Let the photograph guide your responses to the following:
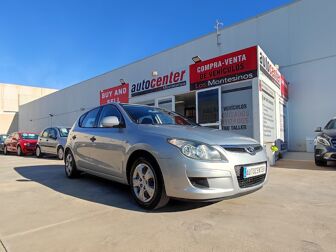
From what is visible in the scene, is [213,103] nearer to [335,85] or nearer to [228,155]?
[335,85]

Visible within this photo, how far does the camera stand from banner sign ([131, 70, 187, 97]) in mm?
10930

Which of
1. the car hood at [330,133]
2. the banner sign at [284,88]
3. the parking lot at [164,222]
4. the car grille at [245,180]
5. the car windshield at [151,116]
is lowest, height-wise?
the parking lot at [164,222]

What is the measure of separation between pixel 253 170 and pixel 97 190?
2.70 metres

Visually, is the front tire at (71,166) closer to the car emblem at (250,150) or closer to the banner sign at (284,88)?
the car emblem at (250,150)

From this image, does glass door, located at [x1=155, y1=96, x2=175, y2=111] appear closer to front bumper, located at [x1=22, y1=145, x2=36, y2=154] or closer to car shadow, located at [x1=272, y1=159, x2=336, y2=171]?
car shadow, located at [x1=272, y1=159, x2=336, y2=171]

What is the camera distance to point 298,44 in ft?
38.5

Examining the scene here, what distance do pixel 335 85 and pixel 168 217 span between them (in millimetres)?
10398

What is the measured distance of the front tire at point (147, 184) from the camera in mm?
3412

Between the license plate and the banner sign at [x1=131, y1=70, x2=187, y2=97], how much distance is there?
7.39 metres

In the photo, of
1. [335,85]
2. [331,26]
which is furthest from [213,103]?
[331,26]

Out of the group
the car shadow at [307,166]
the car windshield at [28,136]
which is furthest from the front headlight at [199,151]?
the car windshield at [28,136]

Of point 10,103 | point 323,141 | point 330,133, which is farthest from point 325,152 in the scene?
point 10,103

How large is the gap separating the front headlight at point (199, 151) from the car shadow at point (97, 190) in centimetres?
82

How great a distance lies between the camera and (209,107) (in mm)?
9609
